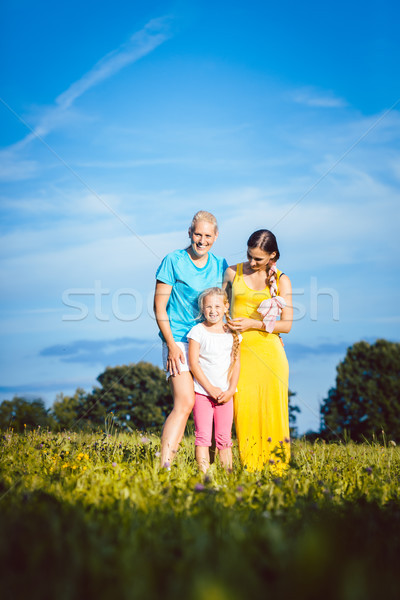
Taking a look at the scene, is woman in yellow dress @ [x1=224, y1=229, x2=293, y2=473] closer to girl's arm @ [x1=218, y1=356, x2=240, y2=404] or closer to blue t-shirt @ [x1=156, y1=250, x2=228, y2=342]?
girl's arm @ [x1=218, y1=356, x2=240, y2=404]

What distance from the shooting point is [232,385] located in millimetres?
5781

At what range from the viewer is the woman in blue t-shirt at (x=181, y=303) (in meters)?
5.50

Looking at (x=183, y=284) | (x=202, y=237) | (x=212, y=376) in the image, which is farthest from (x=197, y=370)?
(x=202, y=237)

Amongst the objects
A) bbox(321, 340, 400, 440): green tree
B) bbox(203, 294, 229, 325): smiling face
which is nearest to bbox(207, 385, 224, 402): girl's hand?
bbox(203, 294, 229, 325): smiling face

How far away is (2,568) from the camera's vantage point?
97.6 inches

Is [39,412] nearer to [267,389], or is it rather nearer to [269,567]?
[267,389]

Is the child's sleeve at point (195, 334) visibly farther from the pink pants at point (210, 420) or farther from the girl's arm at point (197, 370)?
the pink pants at point (210, 420)

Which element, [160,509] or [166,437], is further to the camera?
[166,437]

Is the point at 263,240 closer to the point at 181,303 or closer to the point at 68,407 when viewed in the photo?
the point at 181,303

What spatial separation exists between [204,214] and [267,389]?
2.12m

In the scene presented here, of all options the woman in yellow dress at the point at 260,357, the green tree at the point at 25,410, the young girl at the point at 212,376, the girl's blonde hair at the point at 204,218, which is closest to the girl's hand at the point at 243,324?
the woman in yellow dress at the point at 260,357

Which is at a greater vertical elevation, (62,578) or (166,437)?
(166,437)

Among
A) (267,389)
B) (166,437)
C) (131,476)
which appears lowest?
(131,476)

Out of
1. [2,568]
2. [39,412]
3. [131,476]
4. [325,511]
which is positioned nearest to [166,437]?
[131,476]
